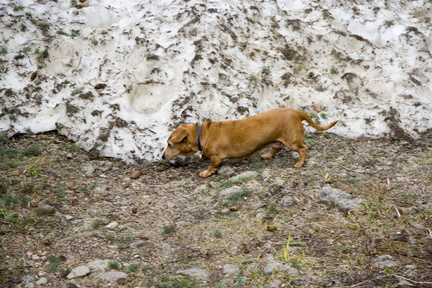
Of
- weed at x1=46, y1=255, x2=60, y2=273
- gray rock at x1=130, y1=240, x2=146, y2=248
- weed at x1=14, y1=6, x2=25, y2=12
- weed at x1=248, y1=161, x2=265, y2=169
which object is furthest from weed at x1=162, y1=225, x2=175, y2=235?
weed at x1=14, y1=6, x2=25, y2=12

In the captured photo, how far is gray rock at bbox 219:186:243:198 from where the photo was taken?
548 centimetres

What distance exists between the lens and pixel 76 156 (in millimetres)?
6508

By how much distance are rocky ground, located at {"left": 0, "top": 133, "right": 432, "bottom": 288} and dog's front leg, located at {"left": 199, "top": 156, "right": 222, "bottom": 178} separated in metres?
0.11

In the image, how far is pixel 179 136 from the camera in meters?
6.25

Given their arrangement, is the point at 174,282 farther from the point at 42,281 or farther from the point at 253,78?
the point at 253,78

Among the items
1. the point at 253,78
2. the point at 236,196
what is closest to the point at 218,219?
the point at 236,196

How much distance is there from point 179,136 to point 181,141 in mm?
99

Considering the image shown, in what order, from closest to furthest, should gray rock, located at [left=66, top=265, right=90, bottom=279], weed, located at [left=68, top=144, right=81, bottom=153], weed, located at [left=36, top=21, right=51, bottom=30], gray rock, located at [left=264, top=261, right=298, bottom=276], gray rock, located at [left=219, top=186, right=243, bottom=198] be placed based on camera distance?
gray rock, located at [left=264, top=261, right=298, bottom=276]
gray rock, located at [left=66, top=265, right=90, bottom=279]
gray rock, located at [left=219, top=186, right=243, bottom=198]
weed, located at [left=68, top=144, right=81, bottom=153]
weed, located at [left=36, top=21, right=51, bottom=30]

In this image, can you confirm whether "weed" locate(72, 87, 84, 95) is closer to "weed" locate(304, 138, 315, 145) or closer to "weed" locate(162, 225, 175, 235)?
"weed" locate(162, 225, 175, 235)

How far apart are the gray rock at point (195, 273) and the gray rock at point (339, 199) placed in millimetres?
1871

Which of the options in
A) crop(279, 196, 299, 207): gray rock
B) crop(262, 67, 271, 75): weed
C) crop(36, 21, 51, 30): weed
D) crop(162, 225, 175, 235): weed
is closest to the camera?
crop(162, 225, 175, 235): weed

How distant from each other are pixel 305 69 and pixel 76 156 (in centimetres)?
453

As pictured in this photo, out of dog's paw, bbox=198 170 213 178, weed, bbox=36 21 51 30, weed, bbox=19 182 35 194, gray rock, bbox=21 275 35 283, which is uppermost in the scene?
weed, bbox=36 21 51 30

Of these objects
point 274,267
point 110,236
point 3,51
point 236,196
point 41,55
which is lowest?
point 236,196
